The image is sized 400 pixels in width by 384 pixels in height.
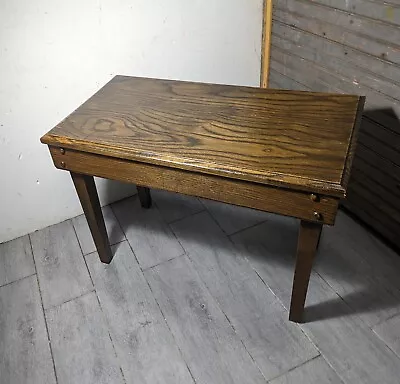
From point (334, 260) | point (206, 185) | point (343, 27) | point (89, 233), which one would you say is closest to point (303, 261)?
point (206, 185)

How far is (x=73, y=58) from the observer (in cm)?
139

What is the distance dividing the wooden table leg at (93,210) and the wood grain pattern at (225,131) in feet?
0.52

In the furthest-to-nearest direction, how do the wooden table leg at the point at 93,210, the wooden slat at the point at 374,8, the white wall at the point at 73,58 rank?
Result: the white wall at the point at 73,58 < the wooden table leg at the point at 93,210 < the wooden slat at the point at 374,8

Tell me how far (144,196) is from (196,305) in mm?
561

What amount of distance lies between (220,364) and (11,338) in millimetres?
680

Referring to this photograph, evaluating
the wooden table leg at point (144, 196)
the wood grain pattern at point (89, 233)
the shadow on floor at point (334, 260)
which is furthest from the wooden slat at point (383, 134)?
the wood grain pattern at point (89, 233)

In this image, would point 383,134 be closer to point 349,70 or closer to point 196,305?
point 349,70

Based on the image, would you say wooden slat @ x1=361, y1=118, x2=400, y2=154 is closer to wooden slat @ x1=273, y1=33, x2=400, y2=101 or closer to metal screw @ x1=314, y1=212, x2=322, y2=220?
wooden slat @ x1=273, y1=33, x2=400, y2=101

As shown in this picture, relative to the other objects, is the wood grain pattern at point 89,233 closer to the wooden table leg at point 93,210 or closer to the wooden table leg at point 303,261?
the wooden table leg at point 93,210

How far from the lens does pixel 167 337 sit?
1.22 meters

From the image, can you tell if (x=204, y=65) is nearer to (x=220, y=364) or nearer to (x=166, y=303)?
(x=166, y=303)

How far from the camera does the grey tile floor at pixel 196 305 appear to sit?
44.8 inches

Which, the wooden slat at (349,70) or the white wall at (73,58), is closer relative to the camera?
the wooden slat at (349,70)

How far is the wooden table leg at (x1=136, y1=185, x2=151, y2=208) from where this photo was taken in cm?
166
